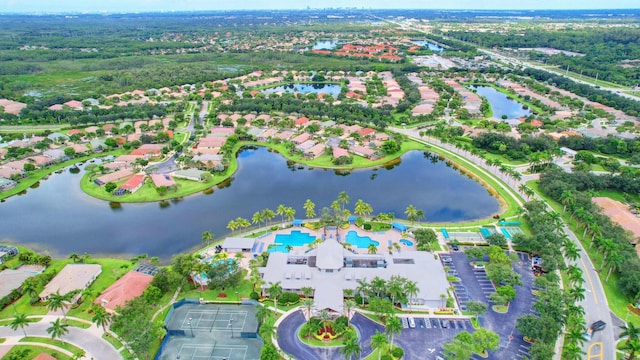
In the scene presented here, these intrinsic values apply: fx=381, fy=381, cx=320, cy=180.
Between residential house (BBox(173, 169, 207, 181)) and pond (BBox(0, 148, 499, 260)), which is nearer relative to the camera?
pond (BBox(0, 148, 499, 260))

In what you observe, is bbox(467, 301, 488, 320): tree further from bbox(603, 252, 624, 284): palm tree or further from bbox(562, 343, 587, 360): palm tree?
bbox(603, 252, 624, 284): palm tree

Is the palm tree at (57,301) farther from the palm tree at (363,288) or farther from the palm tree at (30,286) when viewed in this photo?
the palm tree at (363,288)

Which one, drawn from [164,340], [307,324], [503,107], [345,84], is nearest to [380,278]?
[307,324]

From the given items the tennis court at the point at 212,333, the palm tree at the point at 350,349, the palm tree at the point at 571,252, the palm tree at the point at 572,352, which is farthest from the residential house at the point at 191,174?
the palm tree at the point at 572,352

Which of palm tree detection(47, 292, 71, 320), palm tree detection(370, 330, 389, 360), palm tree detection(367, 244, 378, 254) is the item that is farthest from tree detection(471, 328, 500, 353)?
palm tree detection(47, 292, 71, 320)

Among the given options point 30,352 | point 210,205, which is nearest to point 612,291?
point 210,205

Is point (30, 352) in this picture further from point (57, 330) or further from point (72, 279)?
point (72, 279)

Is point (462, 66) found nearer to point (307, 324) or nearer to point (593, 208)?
point (593, 208)
